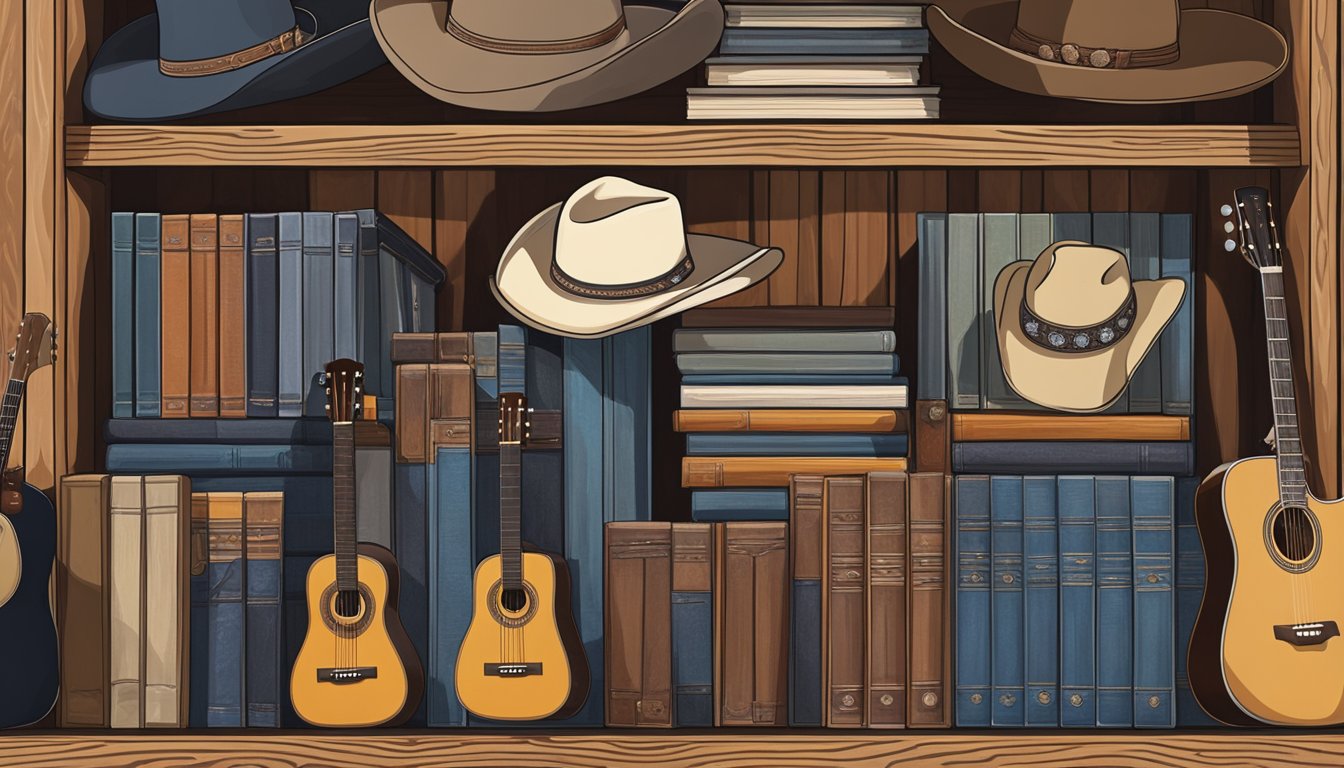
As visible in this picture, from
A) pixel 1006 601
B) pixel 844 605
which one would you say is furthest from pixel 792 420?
pixel 1006 601

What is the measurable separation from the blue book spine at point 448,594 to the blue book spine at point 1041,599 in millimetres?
708

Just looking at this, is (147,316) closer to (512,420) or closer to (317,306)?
(317,306)

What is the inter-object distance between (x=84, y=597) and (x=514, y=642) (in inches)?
21.3

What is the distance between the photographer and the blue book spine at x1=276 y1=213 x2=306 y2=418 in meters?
1.47

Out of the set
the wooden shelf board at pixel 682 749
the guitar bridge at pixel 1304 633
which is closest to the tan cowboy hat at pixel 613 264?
the wooden shelf board at pixel 682 749

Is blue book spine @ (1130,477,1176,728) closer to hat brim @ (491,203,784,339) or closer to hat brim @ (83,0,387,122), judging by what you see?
hat brim @ (491,203,784,339)

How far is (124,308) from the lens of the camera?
58.4 inches

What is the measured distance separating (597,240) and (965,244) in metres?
0.49

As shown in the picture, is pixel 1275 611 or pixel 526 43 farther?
pixel 526 43

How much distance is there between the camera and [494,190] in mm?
1760

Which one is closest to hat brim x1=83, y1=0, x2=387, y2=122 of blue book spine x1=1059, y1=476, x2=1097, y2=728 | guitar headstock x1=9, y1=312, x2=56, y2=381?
guitar headstock x1=9, y1=312, x2=56, y2=381

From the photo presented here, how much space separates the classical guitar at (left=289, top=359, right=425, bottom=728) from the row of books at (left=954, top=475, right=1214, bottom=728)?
2.36 feet

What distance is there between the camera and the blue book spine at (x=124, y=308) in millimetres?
1479

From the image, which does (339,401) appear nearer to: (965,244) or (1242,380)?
(965,244)
